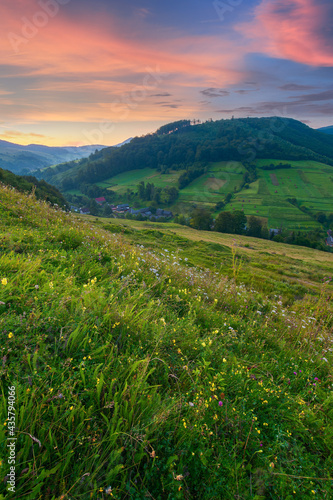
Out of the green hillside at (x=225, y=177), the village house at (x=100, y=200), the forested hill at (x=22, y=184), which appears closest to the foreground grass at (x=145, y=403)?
the forested hill at (x=22, y=184)

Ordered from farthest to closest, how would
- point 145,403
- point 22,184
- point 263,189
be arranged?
point 263,189 < point 22,184 < point 145,403

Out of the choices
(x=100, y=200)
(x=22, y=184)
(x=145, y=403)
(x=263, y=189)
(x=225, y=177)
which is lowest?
(x=145, y=403)

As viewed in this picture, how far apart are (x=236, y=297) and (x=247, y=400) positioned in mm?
3598

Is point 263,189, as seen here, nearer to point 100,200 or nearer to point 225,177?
point 225,177

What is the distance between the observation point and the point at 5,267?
4.04 metres

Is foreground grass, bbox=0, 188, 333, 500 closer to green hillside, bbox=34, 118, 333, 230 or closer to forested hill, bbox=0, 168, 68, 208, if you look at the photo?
forested hill, bbox=0, 168, 68, 208

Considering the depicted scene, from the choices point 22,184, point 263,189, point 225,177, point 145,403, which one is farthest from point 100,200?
point 145,403

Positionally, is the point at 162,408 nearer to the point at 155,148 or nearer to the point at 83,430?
the point at 83,430

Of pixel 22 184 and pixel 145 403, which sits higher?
pixel 22 184

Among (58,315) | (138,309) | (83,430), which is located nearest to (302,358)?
(138,309)

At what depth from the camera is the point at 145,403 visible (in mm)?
2393

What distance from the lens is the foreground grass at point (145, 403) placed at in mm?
1901

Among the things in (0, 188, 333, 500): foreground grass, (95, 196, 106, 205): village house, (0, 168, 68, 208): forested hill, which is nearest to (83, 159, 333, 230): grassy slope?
(95, 196, 106, 205): village house

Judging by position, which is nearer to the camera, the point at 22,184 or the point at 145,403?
the point at 145,403
